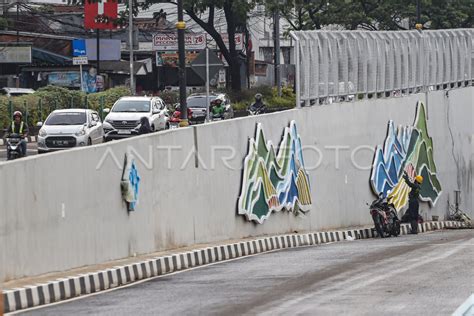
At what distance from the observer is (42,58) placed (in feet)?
218

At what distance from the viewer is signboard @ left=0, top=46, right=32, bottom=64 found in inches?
2386

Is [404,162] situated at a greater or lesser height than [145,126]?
lesser

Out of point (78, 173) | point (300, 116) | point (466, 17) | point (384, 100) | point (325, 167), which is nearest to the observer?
point (78, 173)

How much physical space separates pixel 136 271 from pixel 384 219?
1489 cm

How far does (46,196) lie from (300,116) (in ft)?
47.9

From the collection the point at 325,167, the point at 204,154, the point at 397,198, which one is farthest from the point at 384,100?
the point at 204,154

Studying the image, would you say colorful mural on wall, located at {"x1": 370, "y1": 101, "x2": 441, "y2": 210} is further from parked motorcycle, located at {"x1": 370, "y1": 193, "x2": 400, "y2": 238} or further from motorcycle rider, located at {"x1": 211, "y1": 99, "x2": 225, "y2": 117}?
motorcycle rider, located at {"x1": 211, "y1": 99, "x2": 225, "y2": 117}

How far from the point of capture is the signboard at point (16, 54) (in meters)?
60.6

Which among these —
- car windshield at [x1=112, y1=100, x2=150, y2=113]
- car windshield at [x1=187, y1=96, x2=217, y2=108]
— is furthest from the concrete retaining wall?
car windshield at [x1=187, y1=96, x2=217, y2=108]

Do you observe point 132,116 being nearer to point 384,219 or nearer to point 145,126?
point 145,126

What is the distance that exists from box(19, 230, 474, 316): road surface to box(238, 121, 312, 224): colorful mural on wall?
5.27 m

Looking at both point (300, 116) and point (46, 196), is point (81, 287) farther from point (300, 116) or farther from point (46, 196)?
point (300, 116)

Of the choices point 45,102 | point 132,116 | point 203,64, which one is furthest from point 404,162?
point 45,102

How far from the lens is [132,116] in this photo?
1631 inches
